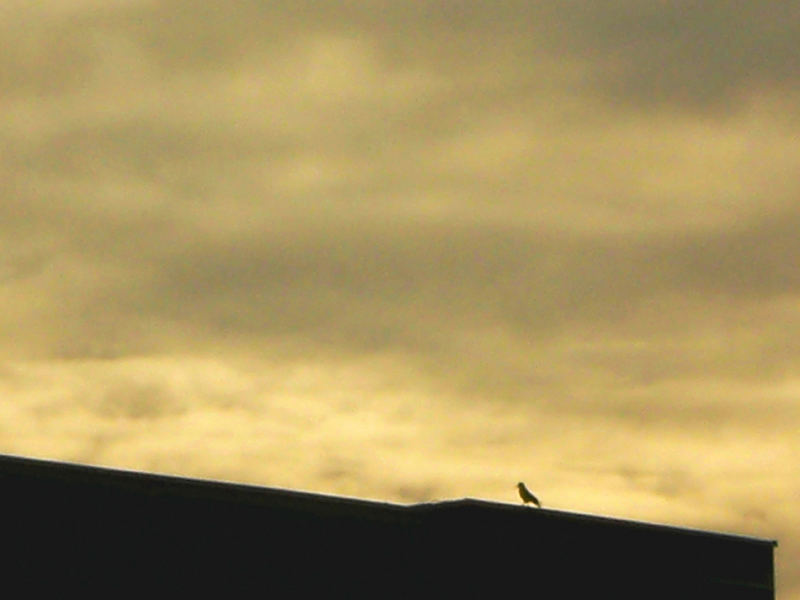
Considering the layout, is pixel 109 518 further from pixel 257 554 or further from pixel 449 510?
pixel 449 510

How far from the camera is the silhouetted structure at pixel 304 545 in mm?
39594

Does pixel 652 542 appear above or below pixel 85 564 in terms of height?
above

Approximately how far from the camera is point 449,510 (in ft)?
147

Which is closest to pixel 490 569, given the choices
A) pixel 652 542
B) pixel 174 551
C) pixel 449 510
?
pixel 449 510

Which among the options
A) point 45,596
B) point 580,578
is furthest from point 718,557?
point 45,596

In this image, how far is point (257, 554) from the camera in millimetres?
42469

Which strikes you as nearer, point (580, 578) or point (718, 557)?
point (580, 578)

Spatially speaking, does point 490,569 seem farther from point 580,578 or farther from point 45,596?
point 45,596

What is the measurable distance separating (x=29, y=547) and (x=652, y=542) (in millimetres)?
19999

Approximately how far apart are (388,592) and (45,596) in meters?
10.3

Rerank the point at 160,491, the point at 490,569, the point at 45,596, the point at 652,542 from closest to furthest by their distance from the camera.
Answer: the point at 45,596
the point at 160,491
the point at 490,569
the point at 652,542

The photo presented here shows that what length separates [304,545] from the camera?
43.1 meters

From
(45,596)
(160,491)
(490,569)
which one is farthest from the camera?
(490,569)

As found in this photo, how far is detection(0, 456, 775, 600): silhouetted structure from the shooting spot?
130 feet
